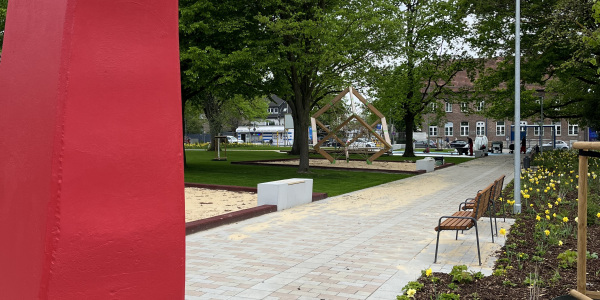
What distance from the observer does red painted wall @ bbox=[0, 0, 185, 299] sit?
3.10 meters

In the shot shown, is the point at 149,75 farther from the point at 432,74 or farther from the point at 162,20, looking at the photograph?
the point at 432,74

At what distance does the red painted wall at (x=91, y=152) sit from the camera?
3102 mm

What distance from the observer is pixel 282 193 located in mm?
12320

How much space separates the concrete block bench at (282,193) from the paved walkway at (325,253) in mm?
285

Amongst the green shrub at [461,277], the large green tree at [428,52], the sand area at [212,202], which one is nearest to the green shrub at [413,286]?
the green shrub at [461,277]

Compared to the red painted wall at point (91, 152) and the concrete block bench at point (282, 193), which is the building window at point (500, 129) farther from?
the red painted wall at point (91, 152)

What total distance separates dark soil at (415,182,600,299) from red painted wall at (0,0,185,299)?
10.3 feet

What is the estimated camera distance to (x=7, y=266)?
341 centimetres

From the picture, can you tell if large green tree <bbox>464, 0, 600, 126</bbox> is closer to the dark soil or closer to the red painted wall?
the dark soil

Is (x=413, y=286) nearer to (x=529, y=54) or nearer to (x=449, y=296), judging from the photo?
(x=449, y=296)

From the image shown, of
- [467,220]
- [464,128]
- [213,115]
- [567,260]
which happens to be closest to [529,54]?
[467,220]

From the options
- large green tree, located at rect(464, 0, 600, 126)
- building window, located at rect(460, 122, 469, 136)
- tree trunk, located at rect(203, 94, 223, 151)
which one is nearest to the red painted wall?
large green tree, located at rect(464, 0, 600, 126)

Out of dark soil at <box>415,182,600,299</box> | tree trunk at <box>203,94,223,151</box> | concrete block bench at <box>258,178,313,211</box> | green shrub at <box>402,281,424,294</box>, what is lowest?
dark soil at <box>415,182,600,299</box>

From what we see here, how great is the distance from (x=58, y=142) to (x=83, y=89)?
1.17 feet
